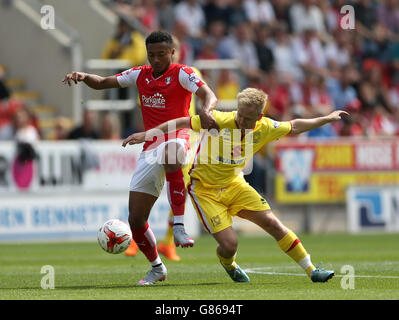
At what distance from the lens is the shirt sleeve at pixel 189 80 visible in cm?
956

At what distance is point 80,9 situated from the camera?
22.1 metres

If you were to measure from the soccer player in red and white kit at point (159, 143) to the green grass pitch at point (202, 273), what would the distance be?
0.59 m

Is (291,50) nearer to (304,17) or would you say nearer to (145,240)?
(304,17)

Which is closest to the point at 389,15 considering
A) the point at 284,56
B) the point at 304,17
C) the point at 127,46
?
the point at 304,17

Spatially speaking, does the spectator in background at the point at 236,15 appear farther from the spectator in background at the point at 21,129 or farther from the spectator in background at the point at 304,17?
the spectator in background at the point at 21,129

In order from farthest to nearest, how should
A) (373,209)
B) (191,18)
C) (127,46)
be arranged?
1. (191,18)
2. (127,46)
3. (373,209)

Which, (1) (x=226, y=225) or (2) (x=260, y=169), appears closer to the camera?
(1) (x=226, y=225)

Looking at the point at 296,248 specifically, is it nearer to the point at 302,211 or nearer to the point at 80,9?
the point at 302,211

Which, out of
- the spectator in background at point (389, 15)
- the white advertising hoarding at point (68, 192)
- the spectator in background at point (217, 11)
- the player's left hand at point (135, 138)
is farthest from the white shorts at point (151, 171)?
the spectator in background at point (389, 15)

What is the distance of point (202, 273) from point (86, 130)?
8331 mm

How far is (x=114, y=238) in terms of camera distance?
32.3 feet
